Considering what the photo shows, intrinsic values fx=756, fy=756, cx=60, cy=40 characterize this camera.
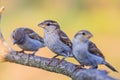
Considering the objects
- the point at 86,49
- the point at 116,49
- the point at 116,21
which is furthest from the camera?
the point at 116,21

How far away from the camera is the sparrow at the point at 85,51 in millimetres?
7473

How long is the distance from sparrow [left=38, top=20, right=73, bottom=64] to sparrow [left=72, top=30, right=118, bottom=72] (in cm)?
21

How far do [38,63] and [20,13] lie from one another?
13.5 meters

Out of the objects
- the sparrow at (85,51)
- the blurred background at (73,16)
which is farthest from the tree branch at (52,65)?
the blurred background at (73,16)

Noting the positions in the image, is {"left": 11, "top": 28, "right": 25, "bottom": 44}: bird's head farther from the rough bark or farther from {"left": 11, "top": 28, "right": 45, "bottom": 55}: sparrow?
the rough bark

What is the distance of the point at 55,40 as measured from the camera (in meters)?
8.29

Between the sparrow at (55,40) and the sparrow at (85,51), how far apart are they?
21cm

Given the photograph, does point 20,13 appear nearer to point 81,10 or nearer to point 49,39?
point 81,10

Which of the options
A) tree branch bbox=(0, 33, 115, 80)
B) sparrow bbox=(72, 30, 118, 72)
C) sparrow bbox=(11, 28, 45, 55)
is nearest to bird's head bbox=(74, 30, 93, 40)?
sparrow bbox=(72, 30, 118, 72)

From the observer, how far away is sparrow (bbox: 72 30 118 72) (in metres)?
7.47

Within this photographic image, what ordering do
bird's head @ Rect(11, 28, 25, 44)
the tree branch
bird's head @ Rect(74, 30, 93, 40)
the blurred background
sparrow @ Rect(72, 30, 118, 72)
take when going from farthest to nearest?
1. the blurred background
2. bird's head @ Rect(11, 28, 25, 44)
3. bird's head @ Rect(74, 30, 93, 40)
4. sparrow @ Rect(72, 30, 118, 72)
5. the tree branch

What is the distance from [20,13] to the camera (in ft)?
67.4

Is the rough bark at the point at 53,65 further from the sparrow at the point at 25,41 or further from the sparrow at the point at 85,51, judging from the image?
the sparrow at the point at 25,41

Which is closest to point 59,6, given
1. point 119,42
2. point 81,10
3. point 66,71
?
point 81,10
